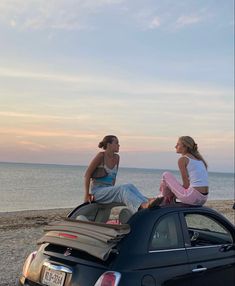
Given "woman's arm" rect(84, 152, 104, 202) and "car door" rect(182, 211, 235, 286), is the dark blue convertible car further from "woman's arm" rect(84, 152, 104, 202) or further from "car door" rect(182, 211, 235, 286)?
"woman's arm" rect(84, 152, 104, 202)

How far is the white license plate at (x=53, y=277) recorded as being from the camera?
458 centimetres

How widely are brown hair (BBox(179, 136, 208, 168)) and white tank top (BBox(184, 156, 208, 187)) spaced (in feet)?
0.53

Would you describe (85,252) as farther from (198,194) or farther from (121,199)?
(198,194)

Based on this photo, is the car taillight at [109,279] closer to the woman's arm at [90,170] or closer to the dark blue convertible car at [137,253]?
the dark blue convertible car at [137,253]

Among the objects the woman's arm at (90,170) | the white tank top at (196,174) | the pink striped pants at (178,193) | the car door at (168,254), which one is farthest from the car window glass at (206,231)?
the woman's arm at (90,170)

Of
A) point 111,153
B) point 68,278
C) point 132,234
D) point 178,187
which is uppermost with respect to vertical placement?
point 111,153

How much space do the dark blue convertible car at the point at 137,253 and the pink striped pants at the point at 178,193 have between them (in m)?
0.40

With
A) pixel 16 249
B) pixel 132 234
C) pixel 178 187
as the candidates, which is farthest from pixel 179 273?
pixel 16 249

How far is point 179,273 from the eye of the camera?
4777 mm

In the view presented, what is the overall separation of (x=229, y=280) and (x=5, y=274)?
390cm

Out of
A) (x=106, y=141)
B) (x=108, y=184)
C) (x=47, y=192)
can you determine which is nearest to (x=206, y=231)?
(x=108, y=184)

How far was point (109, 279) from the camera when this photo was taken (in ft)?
14.0

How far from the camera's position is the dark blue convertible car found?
441 centimetres

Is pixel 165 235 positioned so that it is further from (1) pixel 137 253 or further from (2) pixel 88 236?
(2) pixel 88 236
